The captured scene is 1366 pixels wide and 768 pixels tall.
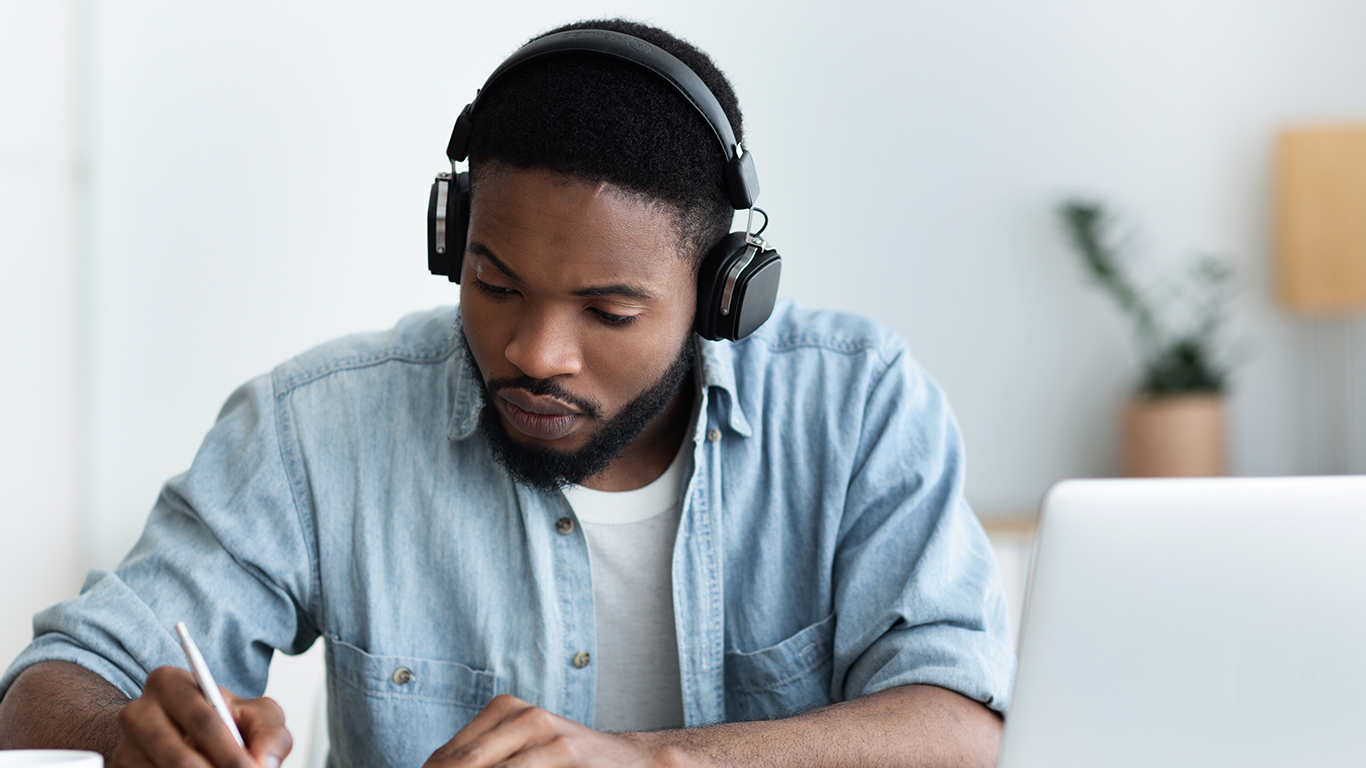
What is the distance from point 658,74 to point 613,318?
0.23m

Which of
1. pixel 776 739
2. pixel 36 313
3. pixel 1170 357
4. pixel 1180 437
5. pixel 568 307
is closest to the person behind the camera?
pixel 776 739

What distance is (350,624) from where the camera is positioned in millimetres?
1204

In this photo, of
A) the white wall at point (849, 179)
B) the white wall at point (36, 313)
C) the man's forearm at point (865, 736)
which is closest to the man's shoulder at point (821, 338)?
the man's forearm at point (865, 736)

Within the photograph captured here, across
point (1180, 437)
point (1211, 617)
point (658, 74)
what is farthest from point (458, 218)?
point (1180, 437)

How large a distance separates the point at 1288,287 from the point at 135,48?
2870 mm

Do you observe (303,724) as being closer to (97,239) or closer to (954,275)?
(97,239)

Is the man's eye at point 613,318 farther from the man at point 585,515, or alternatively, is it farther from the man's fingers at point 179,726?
the man's fingers at point 179,726

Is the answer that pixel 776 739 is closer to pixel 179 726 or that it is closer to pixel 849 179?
pixel 179 726

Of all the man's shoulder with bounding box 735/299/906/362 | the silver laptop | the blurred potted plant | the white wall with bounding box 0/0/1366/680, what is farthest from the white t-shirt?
the blurred potted plant

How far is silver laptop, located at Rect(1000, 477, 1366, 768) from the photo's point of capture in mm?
612

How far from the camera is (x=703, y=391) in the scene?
1274 mm

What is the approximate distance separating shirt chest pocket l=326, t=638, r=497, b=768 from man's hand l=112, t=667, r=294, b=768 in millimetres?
375

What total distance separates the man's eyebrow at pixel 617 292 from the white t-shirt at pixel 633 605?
0.90ft

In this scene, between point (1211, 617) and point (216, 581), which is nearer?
point (1211, 617)
